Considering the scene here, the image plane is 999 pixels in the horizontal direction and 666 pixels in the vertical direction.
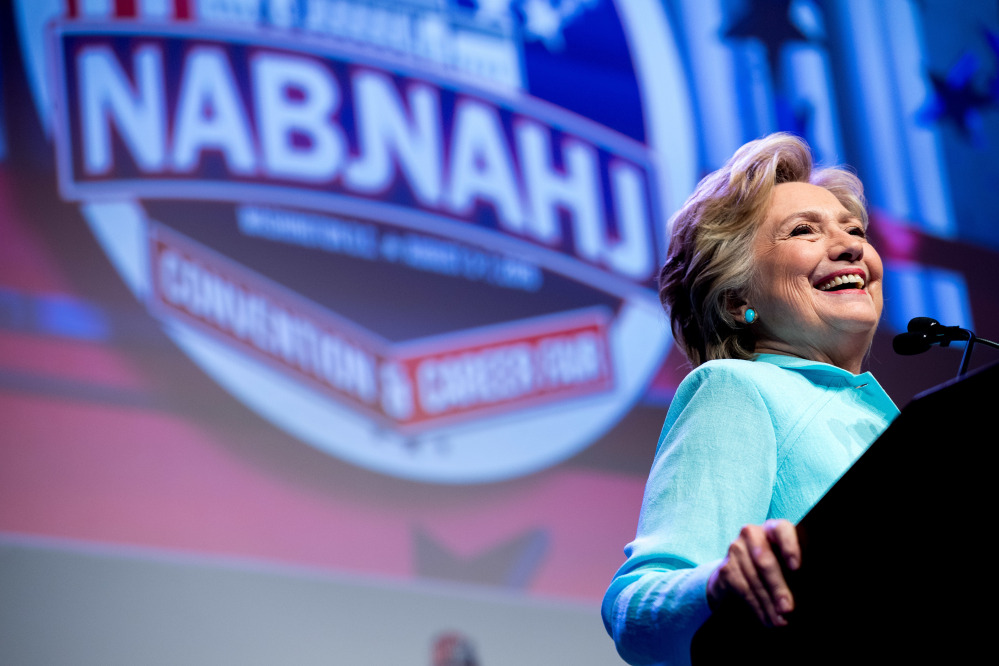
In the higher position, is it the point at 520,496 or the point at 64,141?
the point at 64,141

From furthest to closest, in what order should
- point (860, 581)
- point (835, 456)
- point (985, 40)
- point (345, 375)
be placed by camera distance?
1. point (985, 40)
2. point (345, 375)
3. point (835, 456)
4. point (860, 581)

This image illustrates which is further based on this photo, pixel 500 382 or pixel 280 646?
pixel 500 382

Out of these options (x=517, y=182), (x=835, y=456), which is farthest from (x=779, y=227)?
(x=517, y=182)

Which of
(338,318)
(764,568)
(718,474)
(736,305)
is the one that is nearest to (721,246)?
(736,305)

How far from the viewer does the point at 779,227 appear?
1.35 m

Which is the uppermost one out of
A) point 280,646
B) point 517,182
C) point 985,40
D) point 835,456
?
point 985,40

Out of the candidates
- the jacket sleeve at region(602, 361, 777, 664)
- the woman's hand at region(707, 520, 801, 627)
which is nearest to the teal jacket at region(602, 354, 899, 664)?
the jacket sleeve at region(602, 361, 777, 664)

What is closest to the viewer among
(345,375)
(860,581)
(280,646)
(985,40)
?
(860,581)

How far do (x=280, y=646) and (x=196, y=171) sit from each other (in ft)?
4.17

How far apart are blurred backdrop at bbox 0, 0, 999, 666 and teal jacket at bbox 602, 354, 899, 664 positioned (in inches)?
65.4

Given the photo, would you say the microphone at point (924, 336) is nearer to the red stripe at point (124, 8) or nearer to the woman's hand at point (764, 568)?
the woman's hand at point (764, 568)

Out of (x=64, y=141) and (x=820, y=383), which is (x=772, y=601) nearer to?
(x=820, y=383)

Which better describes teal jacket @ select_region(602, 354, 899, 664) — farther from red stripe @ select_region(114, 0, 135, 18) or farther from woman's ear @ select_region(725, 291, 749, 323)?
red stripe @ select_region(114, 0, 135, 18)

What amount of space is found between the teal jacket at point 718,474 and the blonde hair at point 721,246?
0.54 feet
